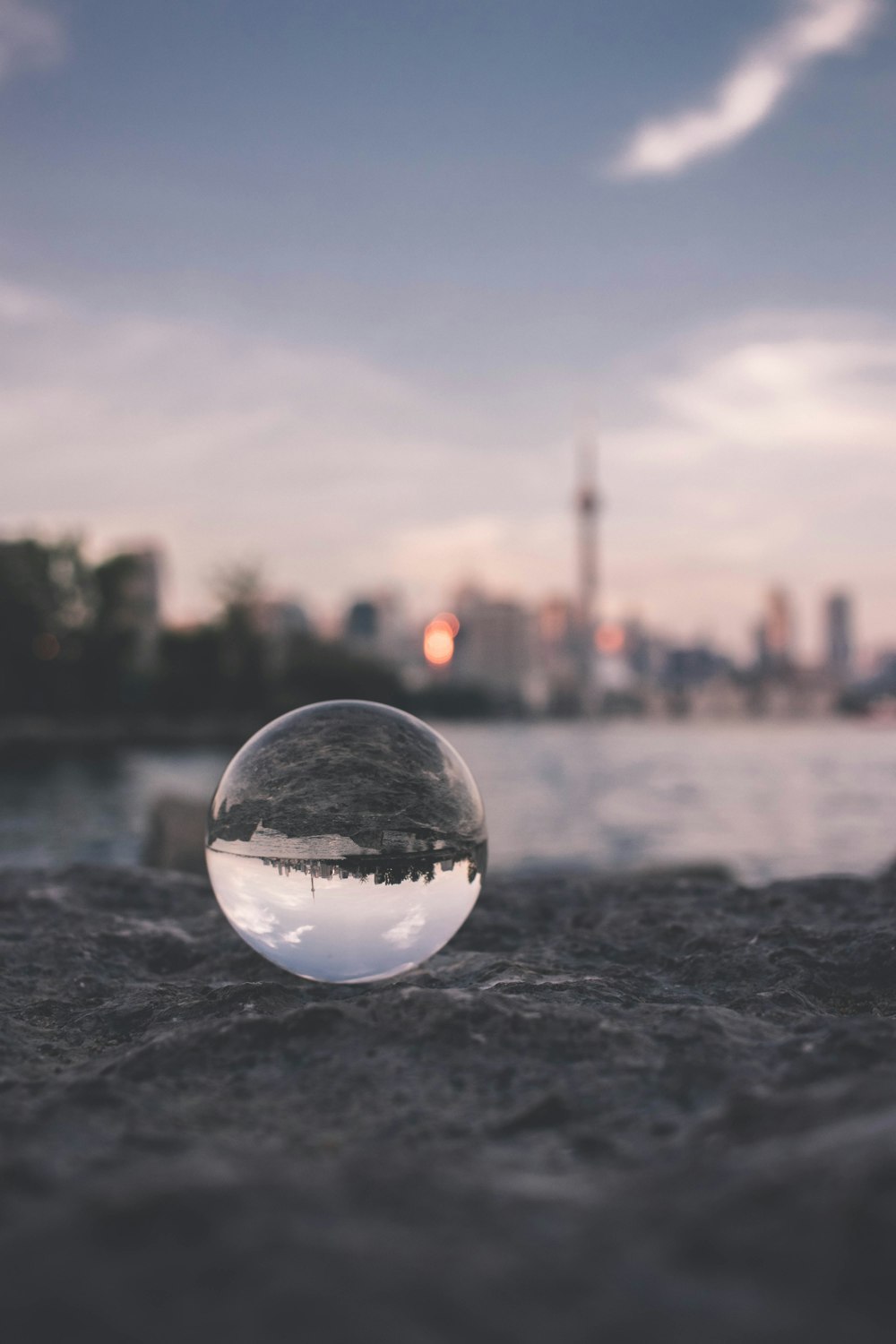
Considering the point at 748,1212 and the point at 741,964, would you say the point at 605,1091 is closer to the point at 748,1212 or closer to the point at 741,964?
the point at 748,1212

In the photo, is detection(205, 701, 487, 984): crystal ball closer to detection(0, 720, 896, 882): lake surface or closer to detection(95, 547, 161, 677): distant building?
detection(0, 720, 896, 882): lake surface

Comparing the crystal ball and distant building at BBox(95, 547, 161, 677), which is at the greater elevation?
distant building at BBox(95, 547, 161, 677)

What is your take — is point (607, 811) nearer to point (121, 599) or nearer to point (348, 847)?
point (348, 847)

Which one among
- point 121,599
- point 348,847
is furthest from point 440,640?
point 121,599

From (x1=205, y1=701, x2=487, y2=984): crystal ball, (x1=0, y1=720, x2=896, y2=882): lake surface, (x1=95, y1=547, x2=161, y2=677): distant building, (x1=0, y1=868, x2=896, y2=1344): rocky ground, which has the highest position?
(x1=95, y1=547, x2=161, y2=677): distant building

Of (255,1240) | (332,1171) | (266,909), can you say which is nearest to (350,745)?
(266,909)

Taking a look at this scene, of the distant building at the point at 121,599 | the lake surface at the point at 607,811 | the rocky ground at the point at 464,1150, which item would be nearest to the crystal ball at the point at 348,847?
the rocky ground at the point at 464,1150

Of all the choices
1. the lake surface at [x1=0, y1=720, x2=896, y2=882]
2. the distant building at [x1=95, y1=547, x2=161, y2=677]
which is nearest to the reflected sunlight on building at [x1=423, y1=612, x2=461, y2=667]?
the lake surface at [x1=0, y1=720, x2=896, y2=882]
